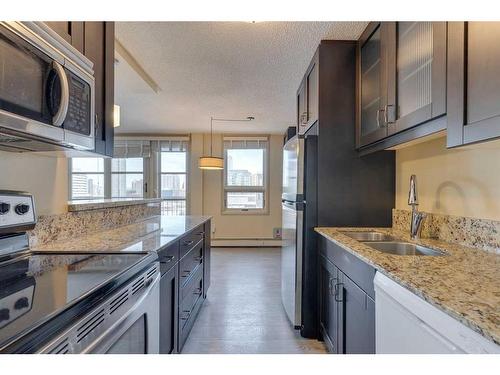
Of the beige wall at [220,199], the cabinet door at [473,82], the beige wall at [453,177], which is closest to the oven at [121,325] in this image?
the cabinet door at [473,82]

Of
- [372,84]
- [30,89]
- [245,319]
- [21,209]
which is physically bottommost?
[245,319]

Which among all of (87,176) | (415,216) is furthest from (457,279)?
(87,176)

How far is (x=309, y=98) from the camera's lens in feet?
8.63

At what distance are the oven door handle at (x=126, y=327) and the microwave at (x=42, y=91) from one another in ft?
2.18

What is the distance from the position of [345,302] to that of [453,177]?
0.94m

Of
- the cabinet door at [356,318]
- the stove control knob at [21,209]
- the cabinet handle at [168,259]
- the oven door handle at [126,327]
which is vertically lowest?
the cabinet door at [356,318]

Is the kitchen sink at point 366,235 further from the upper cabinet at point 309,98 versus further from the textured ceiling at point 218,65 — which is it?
the textured ceiling at point 218,65

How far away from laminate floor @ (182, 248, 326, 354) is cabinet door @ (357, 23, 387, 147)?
62.1 inches

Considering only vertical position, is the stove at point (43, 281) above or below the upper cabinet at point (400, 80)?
below

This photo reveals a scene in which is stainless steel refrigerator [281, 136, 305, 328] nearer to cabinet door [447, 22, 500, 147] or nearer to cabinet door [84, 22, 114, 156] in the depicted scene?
cabinet door [447, 22, 500, 147]

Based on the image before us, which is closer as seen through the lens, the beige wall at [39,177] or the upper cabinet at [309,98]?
the beige wall at [39,177]

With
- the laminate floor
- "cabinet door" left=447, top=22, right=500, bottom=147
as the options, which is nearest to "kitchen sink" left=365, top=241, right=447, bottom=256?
"cabinet door" left=447, top=22, right=500, bottom=147

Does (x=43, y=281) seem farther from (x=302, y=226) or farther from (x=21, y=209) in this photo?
(x=302, y=226)

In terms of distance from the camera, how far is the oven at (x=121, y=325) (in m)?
0.74
